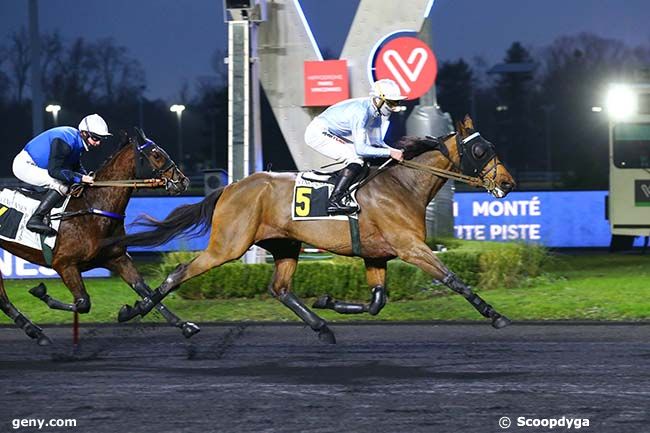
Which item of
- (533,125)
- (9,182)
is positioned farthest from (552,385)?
(533,125)

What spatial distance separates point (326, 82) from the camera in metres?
16.3

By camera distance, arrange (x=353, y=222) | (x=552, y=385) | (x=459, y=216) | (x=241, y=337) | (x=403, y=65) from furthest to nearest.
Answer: (x=459, y=216) < (x=403, y=65) < (x=241, y=337) < (x=353, y=222) < (x=552, y=385)

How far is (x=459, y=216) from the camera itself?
22.9 m

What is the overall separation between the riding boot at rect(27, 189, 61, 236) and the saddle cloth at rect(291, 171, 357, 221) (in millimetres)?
2118

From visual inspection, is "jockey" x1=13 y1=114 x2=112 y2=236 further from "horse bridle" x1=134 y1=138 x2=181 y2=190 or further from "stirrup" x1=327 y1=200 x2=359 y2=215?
"stirrup" x1=327 y1=200 x2=359 y2=215

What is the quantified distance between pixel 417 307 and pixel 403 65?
140 inches

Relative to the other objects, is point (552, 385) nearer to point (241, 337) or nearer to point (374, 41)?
point (241, 337)

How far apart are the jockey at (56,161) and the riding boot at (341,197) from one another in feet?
6.87

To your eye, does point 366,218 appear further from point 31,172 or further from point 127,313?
point 31,172

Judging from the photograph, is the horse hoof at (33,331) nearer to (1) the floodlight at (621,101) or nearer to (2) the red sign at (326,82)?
(2) the red sign at (326,82)

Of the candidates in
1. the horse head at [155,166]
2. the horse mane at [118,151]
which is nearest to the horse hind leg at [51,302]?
the horse mane at [118,151]

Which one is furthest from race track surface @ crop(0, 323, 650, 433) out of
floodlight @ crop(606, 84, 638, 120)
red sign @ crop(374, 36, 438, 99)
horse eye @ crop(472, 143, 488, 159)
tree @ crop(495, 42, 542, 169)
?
tree @ crop(495, 42, 542, 169)

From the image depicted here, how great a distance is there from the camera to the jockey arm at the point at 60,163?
34.5ft

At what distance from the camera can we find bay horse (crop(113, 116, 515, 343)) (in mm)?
10438
